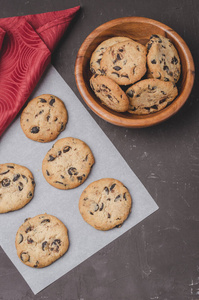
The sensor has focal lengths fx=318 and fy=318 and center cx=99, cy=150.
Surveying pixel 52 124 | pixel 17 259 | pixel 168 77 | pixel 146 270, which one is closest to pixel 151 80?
pixel 168 77

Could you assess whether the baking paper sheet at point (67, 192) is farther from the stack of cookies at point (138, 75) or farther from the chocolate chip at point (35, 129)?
the stack of cookies at point (138, 75)

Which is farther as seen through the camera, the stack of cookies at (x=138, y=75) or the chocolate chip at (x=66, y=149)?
the chocolate chip at (x=66, y=149)

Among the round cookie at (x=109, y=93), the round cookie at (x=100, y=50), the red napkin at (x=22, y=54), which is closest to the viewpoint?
the round cookie at (x=109, y=93)

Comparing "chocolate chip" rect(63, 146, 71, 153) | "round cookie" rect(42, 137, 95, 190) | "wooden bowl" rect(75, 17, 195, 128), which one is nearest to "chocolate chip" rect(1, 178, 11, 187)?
"round cookie" rect(42, 137, 95, 190)

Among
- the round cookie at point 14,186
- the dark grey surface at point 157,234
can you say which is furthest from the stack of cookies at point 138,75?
the round cookie at point 14,186

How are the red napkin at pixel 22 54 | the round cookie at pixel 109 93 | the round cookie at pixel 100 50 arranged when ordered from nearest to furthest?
the round cookie at pixel 109 93 < the round cookie at pixel 100 50 < the red napkin at pixel 22 54

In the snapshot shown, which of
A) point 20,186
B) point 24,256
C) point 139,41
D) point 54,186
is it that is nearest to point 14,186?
point 20,186

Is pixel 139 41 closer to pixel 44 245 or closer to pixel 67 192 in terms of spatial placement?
pixel 67 192
